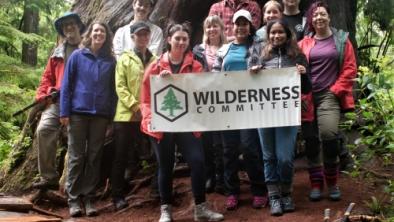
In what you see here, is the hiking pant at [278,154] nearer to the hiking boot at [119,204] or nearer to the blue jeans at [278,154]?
Answer: the blue jeans at [278,154]

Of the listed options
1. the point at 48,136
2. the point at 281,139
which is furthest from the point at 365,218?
the point at 48,136

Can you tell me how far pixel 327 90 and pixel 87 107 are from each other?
3.29 metres

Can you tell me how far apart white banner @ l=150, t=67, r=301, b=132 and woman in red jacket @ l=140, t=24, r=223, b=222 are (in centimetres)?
9

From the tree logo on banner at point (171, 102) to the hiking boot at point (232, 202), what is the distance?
4.31 feet

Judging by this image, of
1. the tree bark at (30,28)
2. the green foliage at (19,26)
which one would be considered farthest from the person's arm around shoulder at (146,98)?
the tree bark at (30,28)

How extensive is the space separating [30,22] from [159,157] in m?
13.2

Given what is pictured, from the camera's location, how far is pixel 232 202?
6.53 meters

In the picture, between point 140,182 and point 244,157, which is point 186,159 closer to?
point 244,157

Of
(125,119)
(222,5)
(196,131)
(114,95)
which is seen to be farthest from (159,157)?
(222,5)

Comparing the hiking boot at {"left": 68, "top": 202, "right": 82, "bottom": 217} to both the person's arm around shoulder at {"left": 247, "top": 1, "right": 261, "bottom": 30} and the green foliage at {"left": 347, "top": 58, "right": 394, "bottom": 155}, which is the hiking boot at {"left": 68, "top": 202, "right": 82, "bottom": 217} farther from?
the green foliage at {"left": 347, "top": 58, "right": 394, "bottom": 155}

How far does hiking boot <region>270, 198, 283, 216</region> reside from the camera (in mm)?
6062

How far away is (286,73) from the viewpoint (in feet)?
20.2

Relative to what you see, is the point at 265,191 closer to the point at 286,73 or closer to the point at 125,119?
the point at 286,73

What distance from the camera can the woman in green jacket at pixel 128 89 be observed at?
683 cm
